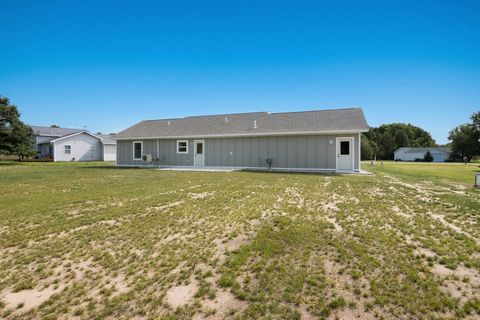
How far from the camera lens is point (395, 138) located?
7150cm

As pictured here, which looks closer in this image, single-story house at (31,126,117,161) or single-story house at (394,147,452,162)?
single-story house at (31,126,117,161)

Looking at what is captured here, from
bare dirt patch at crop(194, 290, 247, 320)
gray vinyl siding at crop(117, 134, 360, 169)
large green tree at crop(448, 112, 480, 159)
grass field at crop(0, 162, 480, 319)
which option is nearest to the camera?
bare dirt patch at crop(194, 290, 247, 320)

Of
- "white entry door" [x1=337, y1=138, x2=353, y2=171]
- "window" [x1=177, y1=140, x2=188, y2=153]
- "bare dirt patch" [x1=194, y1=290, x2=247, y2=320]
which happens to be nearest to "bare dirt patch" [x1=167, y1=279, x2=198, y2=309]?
"bare dirt patch" [x1=194, y1=290, x2=247, y2=320]

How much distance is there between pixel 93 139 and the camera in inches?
1364

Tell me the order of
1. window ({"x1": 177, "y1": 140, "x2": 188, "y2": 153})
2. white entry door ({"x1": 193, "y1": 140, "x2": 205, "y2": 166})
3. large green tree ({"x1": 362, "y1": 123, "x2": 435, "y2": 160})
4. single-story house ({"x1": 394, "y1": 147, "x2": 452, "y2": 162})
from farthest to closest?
large green tree ({"x1": 362, "y1": 123, "x2": 435, "y2": 160})
single-story house ({"x1": 394, "y1": 147, "x2": 452, "y2": 162})
window ({"x1": 177, "y1": 140, "x2": 188, "y2": 153})
white entry door ({"x1": 193, "y1": 140, "x2": 205, "y2": 166})

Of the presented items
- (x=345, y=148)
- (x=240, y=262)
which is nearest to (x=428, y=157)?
(x=345, y=148)

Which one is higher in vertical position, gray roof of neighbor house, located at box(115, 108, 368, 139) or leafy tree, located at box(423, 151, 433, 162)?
gray roof of neighbor house, located at box(115, 108, 368, 139)

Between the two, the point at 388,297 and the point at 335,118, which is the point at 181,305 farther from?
the point at 335,118

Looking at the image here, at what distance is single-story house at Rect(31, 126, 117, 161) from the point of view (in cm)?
3142

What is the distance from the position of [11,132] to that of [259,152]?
24.5 metres

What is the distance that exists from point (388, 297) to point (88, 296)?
3079mm

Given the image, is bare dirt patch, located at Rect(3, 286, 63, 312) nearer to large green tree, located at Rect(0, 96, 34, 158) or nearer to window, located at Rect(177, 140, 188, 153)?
window, located at Rect(177, 140, 188, 153)

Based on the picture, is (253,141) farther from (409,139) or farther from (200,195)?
(409,139)

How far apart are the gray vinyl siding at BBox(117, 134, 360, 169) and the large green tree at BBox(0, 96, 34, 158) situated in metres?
13.5
